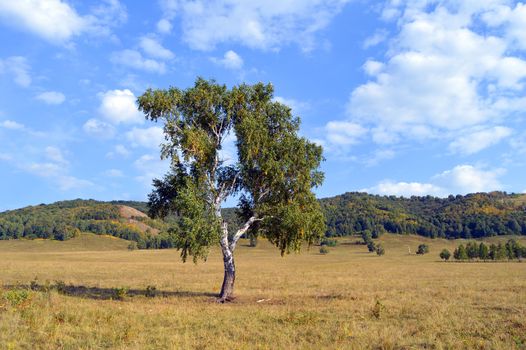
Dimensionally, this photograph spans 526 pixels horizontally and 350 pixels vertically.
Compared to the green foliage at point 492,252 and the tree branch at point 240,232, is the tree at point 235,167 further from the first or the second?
the green foliage at point 492,252

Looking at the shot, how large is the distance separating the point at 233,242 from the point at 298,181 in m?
6.27

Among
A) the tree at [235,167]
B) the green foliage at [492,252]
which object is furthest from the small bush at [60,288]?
the green foliage at [492,252]

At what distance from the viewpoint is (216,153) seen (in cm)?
2994

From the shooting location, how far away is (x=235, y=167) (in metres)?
30.2

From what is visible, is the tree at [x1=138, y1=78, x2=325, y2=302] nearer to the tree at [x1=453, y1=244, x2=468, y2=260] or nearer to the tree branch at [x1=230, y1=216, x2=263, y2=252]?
the tree branch at [x1=230, y1=216, x2=263, y2=252]

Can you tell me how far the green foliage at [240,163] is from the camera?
28312mm

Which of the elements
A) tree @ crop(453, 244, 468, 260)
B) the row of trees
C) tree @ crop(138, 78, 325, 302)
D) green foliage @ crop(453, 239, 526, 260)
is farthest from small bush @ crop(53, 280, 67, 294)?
green foliage @ crop(453, 239, 526, 260)

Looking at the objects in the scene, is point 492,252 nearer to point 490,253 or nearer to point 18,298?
point 490,253

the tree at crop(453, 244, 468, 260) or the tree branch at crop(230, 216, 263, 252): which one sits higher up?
the tree branch at crop(230, 216, 263, 252)

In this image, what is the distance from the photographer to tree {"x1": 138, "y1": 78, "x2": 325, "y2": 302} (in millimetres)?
28266

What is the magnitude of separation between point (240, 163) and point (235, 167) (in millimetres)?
746

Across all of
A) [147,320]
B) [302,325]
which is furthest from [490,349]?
[147,320]

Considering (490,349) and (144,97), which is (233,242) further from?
(490,349)

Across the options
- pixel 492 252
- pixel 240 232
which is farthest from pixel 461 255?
pixel 240 232
